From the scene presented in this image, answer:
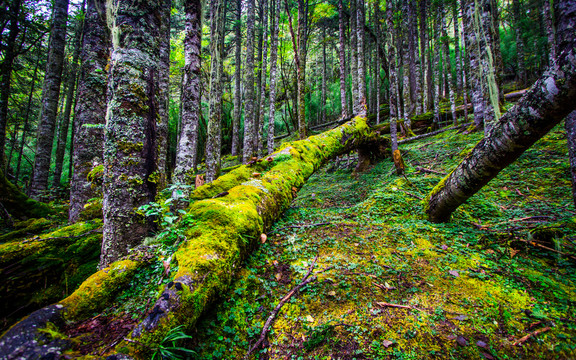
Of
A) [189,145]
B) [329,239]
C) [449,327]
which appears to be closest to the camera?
[449,327]

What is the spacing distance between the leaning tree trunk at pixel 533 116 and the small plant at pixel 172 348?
139 inches

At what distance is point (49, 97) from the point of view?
252 inches

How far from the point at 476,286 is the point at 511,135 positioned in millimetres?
1684

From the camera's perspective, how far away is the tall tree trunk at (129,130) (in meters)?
2.49

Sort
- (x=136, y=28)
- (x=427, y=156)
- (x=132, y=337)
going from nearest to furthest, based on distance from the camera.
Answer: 1. (x=132, y=337)
2. (x=136, y=28)
3. (x=427, y=156)

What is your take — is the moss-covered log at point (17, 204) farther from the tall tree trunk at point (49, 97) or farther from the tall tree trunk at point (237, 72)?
the tall tree trunk at point (237, 72)

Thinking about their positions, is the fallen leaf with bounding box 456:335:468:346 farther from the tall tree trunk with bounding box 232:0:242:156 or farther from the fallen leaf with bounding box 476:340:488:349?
the tall tree trunk with bounding box 232:0:242:156

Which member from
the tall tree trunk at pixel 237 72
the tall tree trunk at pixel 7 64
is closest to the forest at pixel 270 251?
the tall tree trunk at pixel 7 64

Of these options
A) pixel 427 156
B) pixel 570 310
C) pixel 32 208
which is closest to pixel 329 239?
pixel 570 310

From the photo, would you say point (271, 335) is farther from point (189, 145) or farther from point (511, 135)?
point (189, 145)

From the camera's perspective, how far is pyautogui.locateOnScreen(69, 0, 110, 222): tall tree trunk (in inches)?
168

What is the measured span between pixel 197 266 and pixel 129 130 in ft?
6.09

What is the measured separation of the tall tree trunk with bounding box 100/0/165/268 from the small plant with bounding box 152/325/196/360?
4.89ft

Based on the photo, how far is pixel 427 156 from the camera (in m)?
7.32
